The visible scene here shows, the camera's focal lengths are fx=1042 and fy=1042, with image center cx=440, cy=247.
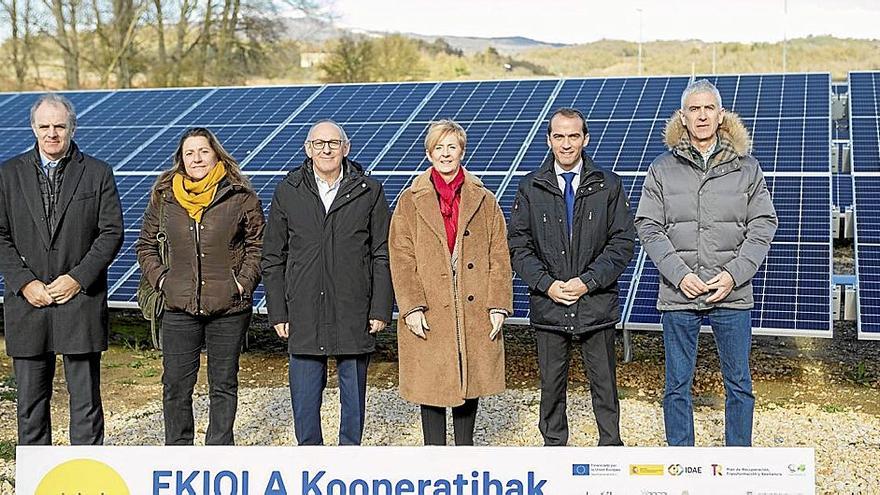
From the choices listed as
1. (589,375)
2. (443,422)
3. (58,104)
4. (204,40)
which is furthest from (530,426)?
(204,40)

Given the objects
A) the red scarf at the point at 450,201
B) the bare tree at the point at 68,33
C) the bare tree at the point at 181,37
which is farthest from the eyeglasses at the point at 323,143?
the bare tree at the point at 68,33

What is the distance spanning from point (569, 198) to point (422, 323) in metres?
1.01

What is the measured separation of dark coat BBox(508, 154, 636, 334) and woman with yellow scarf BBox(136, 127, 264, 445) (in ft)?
4.85

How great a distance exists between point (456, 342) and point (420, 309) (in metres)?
0.25

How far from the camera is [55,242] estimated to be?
5430 mm

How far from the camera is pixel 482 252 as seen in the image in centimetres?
526

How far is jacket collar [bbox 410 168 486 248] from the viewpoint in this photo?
5219 millimetres

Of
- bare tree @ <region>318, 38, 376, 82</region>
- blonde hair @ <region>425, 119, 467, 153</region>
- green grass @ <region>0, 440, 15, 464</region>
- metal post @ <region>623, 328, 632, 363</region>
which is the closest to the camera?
blonde hair @ <region>425, 119, 467, 153</region>

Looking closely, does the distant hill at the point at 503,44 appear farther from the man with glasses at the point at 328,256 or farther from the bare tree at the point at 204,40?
the man with glasses at the point at 328,256

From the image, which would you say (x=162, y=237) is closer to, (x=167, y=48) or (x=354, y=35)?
(x=167, y=48)

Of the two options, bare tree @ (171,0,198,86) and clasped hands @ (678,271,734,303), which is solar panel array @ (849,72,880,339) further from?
bare tree @ (171,0,198,86)

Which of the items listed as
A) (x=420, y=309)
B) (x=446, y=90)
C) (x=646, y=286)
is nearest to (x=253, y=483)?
(x=420, y=309)

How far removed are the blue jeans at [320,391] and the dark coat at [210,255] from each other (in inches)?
18.1

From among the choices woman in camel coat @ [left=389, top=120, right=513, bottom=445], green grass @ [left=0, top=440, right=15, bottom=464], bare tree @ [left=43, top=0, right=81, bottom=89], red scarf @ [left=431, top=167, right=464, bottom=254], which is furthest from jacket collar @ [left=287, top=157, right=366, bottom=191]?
bare tree @ [left=43, top=0, right=81, bottom=89]
